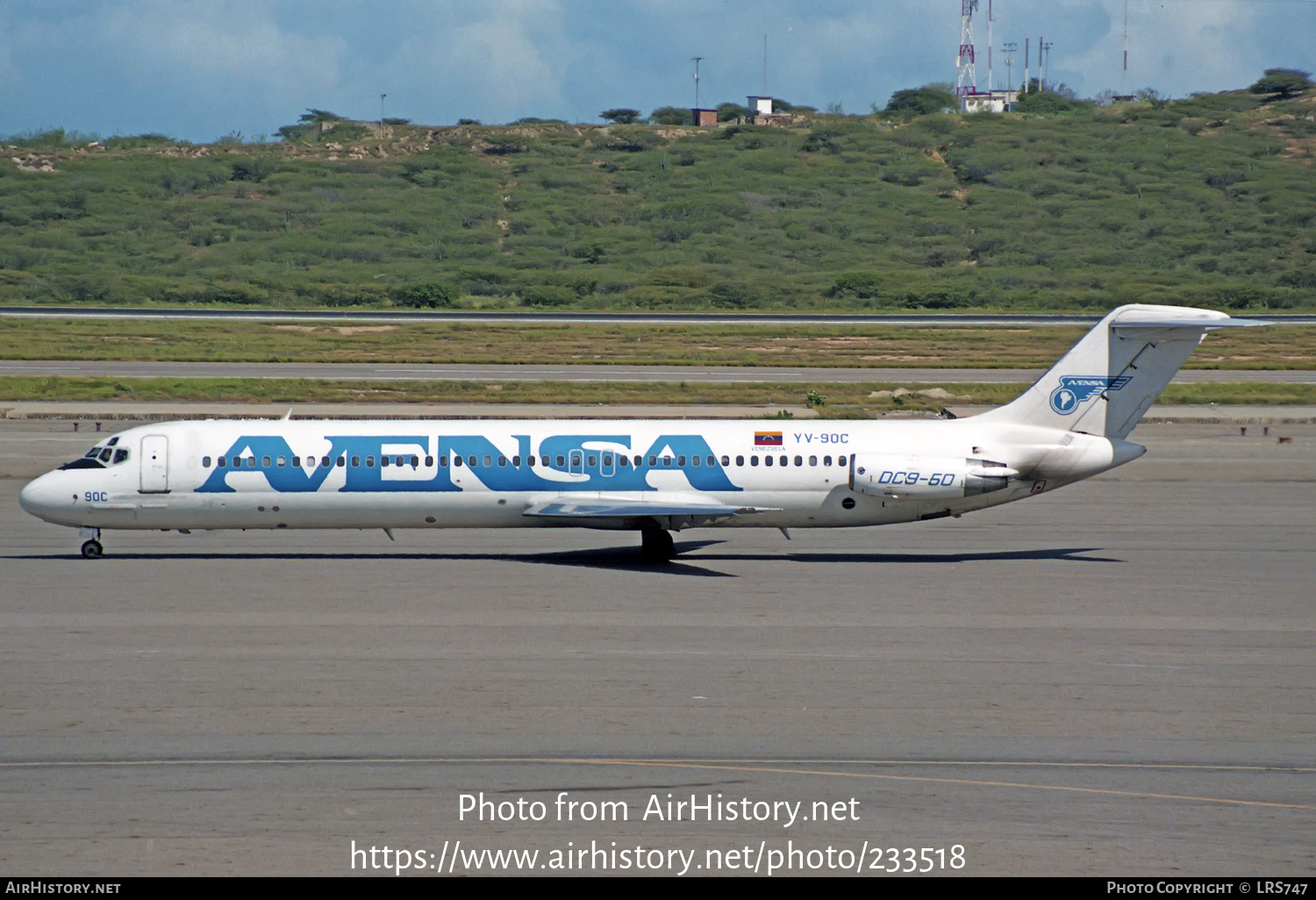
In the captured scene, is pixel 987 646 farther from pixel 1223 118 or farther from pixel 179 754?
pixel 1223 118

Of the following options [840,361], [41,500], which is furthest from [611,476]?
[840,361]

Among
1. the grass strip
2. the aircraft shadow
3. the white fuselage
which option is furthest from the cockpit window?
the grass strip

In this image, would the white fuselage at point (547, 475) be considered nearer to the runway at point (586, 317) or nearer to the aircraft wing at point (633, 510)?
the aircraft wing at point (633, 510)

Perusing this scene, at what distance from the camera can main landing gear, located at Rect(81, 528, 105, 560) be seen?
2700 cm

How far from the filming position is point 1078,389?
27.8 metres

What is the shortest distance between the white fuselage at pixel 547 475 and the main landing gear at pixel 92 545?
260 mm

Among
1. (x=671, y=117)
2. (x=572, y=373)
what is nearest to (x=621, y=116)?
(x=671, y=117)

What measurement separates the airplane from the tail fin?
3 centimetres

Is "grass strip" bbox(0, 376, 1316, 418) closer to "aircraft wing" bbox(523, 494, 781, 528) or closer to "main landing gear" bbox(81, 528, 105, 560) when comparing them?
"aircraft wing" bbox(523, 494, 781, 528)

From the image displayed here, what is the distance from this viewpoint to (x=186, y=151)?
162m

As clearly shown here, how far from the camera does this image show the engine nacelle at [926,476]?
88.6 ft

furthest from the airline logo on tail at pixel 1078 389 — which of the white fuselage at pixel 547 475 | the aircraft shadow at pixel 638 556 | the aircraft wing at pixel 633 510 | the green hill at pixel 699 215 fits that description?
the green hill at pixel 699 215

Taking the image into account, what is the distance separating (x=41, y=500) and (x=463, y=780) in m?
16.5
